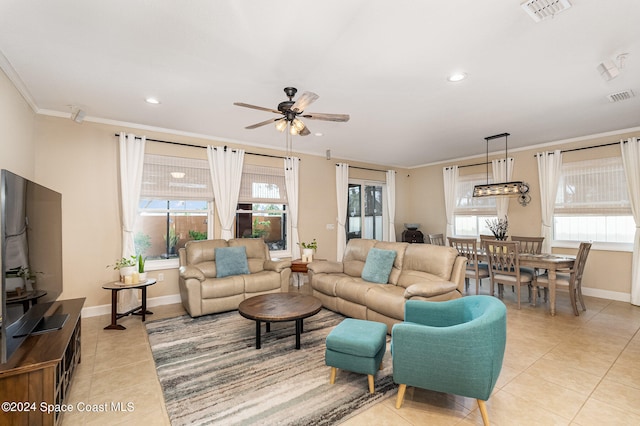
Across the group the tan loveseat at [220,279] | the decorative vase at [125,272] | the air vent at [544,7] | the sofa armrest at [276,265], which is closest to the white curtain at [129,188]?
the decorative vase at [125,272]

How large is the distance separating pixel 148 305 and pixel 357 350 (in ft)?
12.2

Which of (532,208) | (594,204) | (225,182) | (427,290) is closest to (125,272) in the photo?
(225,182)

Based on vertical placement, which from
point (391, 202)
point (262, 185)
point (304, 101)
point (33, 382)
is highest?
point (304, 101)

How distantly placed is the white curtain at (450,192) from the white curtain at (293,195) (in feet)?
12.2

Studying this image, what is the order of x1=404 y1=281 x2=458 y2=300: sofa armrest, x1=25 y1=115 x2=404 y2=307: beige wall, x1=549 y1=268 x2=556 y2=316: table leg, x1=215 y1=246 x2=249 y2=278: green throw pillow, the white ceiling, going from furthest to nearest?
1. x1=215 y1=246 x2=249 y2=278: green throw pillow
2. x1=549 y1=268 x2=556 y2=316: table leg
3. x1=25 y1=115 x2=404 y2=307: beige wall
4. x1=404 y1=281 x2=458 y2=300: sofa armrest
5. the white ceiling

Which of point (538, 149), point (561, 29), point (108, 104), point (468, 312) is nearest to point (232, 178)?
point (108, 104)

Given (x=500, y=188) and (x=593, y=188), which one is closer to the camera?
(x=500, y=188)

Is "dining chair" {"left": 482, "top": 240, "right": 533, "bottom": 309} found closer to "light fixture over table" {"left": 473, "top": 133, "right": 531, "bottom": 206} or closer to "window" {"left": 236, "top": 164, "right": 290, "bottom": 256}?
"light fixture over table" {"left": 473, "top": 133, "right": 531, "bottom": 206}

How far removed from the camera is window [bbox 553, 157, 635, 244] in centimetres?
471

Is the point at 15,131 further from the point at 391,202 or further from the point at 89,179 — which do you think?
the point at 391,202

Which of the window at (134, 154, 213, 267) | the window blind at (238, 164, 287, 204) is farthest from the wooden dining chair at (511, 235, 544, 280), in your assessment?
the window at (134, 154, 213, 267)

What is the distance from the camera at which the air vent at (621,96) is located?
3.21 meters

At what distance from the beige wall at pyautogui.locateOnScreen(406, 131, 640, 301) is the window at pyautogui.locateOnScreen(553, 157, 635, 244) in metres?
0.22

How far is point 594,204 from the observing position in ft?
16.2
